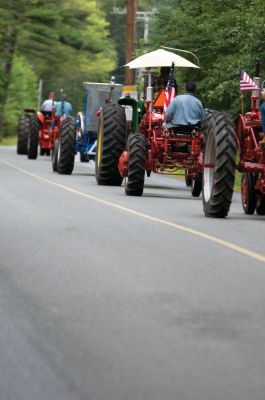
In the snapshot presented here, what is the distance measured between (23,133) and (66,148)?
1562 cm

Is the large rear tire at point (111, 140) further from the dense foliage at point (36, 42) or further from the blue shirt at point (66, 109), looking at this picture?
the dense foliage at point (36, 42)

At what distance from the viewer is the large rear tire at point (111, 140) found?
2703cm

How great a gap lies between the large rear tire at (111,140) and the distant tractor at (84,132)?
184 inches

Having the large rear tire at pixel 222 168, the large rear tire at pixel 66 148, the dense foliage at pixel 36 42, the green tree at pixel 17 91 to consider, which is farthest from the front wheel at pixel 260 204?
the green tree at pixel 17 91

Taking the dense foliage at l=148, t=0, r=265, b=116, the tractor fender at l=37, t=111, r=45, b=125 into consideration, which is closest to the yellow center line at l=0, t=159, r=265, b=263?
the dense foliage at l=148, t=0, r=265, b=116

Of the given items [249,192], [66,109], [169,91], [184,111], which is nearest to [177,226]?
[249,192]

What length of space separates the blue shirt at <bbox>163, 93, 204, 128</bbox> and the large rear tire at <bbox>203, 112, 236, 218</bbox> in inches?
170

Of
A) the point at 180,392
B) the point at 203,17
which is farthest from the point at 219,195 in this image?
the point at 203,17

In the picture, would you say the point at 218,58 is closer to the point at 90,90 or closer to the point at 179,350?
the point at 90,90

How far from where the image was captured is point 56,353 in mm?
8109

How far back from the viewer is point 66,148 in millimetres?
31938

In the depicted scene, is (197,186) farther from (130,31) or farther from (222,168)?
(130,31)

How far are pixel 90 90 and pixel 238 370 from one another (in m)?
26.5

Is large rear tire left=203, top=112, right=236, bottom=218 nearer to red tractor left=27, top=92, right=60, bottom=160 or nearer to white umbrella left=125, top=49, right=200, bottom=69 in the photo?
white umbrella left=125, top=49, right=200, bottom=69
